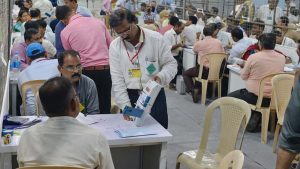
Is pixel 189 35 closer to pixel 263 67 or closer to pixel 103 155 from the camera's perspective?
pixel 263 67

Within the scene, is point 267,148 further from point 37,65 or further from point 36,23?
point 36,23

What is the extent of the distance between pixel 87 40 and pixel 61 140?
8.23 ft

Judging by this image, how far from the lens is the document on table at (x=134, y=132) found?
2.79m

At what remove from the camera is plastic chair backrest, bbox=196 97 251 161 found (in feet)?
10.4

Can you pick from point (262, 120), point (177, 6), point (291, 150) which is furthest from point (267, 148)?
point (177, 6)

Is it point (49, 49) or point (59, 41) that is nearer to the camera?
point (59, 41)

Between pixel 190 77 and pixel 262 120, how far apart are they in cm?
215

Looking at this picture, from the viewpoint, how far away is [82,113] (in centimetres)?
323

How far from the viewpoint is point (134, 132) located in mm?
2846

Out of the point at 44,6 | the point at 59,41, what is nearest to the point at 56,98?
the point at 59,41

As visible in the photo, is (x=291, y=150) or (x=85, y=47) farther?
(x=85, y=47)

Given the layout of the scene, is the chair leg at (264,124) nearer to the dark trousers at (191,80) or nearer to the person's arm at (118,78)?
the dark trousers at (191,80)

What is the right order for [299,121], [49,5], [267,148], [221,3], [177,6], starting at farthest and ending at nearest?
[177,6], [221,3], [49,5], [267,148], [299,121]

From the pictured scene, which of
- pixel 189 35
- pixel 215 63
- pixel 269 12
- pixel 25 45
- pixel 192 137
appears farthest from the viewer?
pixel 269 12
